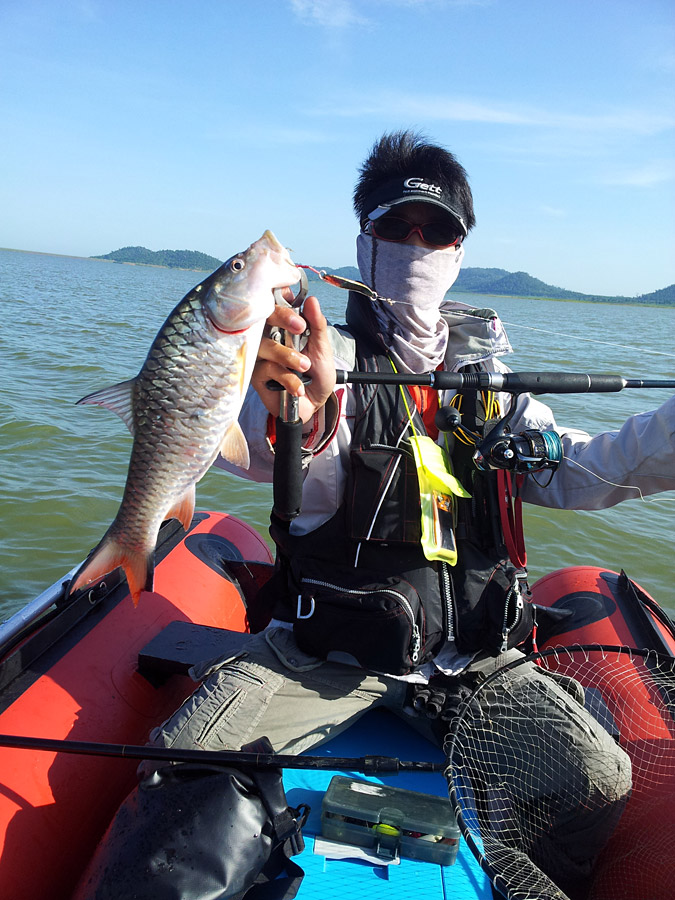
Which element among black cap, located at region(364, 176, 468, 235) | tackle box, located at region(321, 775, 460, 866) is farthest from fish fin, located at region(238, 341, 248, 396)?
tackle box, located at region(321, 775, 460, 866)

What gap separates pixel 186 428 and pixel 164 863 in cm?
136

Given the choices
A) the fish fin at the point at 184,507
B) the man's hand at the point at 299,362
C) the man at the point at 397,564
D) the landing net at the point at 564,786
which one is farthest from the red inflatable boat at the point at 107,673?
the man's hand at the point at 299,362

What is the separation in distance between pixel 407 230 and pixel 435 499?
134 centimetres

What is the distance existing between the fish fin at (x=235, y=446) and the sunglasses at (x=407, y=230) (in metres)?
1.56

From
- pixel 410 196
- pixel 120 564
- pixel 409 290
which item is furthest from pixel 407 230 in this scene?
pixel 120 564

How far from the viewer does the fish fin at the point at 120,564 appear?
6.63 feet

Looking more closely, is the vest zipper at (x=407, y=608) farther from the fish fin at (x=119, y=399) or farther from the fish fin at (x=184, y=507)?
the fish fin at (x=119, y=399)

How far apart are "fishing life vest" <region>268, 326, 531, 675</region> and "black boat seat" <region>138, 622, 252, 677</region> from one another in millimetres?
528

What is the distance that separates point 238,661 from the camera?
2713 millimetres

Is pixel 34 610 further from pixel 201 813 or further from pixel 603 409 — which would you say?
pixel 603 409

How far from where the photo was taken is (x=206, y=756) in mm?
2104

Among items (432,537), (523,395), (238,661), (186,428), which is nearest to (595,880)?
(432,537)

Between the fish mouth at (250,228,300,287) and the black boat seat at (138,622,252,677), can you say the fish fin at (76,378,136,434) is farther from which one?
the black boat seat at (138,622,252,677)

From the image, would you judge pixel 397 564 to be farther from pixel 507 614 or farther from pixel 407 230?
pixel 407 230
